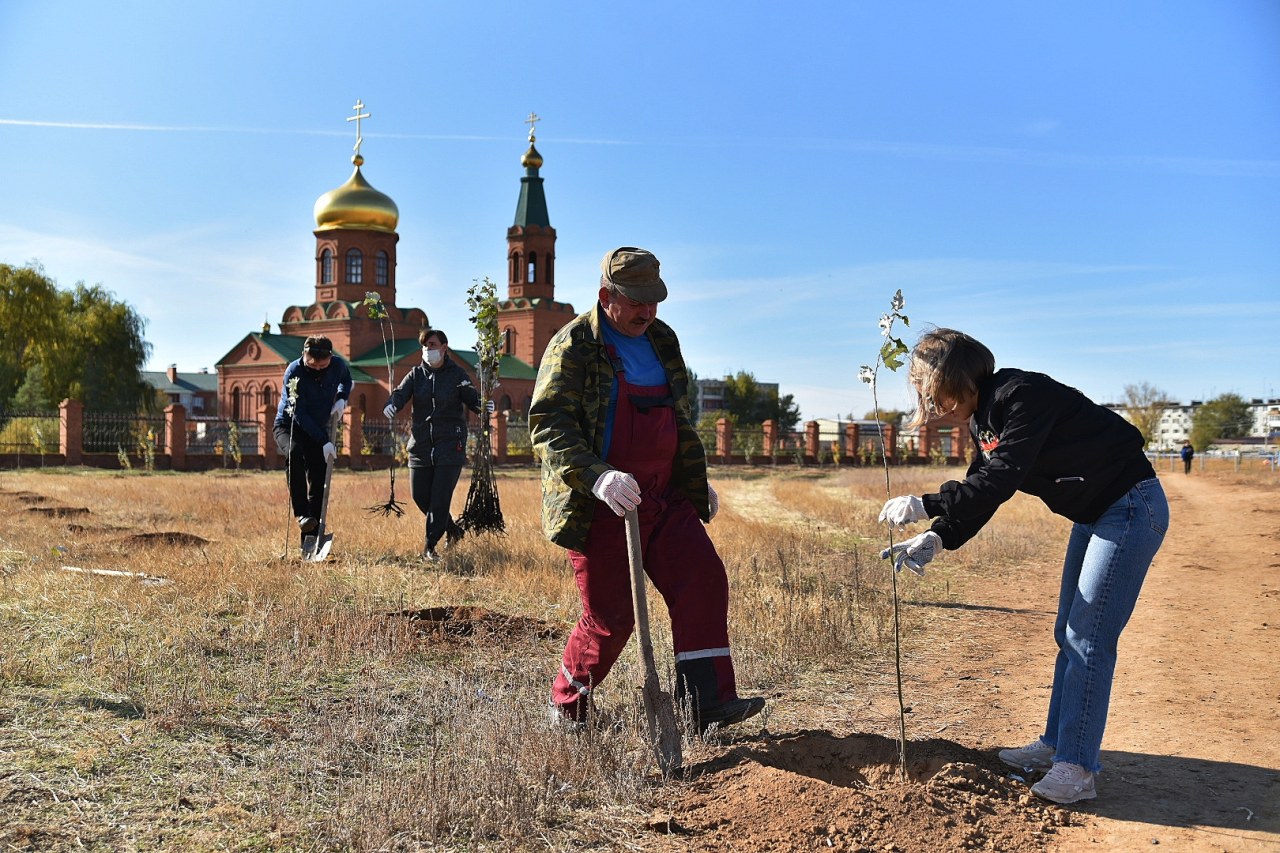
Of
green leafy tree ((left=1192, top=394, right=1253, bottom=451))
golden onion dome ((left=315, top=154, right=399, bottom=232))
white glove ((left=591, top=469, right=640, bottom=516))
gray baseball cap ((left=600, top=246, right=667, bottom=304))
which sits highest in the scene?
golden onion dome ((left=315, top=154, right=399, bottom=232))

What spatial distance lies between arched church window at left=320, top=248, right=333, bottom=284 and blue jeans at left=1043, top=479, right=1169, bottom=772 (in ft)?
175

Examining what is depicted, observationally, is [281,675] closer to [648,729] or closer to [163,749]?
[163,749]

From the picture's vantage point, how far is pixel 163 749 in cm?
367

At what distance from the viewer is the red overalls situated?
151 inches

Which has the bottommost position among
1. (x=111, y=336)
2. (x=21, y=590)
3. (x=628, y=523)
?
(x=21, y=590)

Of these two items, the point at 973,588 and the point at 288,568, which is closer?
the point at 288,568

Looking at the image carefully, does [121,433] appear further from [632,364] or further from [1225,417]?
[1225,417]

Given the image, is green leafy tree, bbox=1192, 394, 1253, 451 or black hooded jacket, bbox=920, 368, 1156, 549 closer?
black hooded jacket, bbox=920, 368, 1156, 549

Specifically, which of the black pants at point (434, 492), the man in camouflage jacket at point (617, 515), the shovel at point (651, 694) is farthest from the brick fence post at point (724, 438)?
the shovel at point (651, 694)

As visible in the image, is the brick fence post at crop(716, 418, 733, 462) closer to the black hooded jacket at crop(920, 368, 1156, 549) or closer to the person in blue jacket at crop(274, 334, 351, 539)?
the person in blue jacket at crop(274, 334, 351, 539)

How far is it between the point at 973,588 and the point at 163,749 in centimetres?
700

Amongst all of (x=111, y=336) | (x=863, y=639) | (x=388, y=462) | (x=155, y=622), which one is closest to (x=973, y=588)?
(x=863, y=639)

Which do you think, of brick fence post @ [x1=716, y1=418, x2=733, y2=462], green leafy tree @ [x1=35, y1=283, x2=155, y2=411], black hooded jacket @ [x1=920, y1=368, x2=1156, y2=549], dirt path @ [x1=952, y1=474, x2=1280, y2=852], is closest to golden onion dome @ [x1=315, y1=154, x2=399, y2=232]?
green leafy tree @ [x1=35, y1=283, x2=155, y2=411]

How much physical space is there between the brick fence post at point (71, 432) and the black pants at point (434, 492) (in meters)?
21.3
